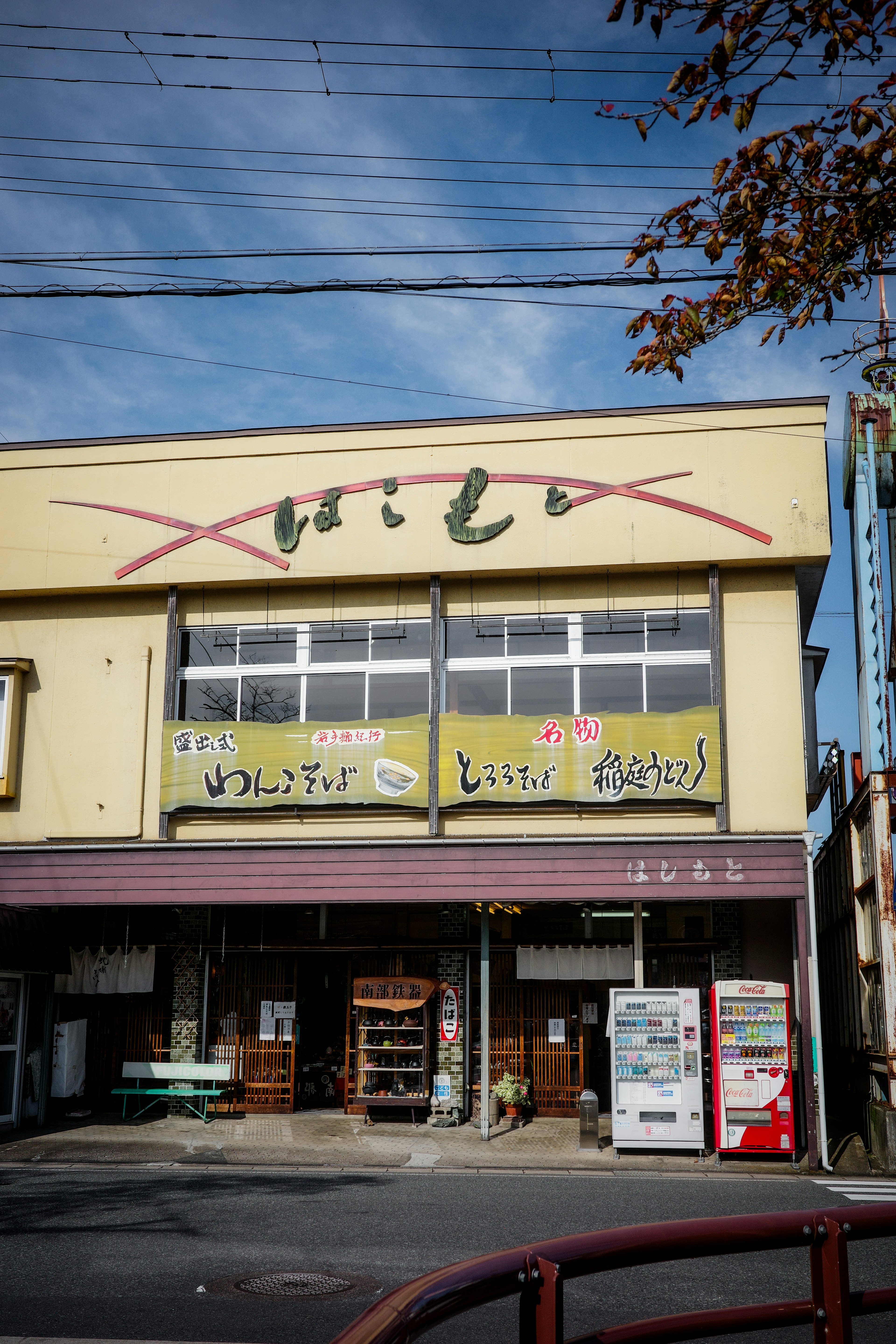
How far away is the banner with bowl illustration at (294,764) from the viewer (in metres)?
17.9

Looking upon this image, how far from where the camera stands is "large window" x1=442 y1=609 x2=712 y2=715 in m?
18.2

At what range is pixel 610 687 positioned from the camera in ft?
60.7

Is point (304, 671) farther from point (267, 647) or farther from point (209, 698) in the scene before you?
point (209, 698)

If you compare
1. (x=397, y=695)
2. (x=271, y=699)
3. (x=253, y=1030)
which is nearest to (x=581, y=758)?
(x=397, y=695)

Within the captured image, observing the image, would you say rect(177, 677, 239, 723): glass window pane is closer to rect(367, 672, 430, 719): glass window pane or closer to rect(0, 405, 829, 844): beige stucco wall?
rect(0, 405, 829, 844): beige stucco wall

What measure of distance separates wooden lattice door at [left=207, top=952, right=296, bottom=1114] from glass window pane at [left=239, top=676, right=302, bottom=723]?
431 centimetres

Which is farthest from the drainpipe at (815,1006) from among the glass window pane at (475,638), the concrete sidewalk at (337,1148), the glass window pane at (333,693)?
the glass window pane at (333,693)

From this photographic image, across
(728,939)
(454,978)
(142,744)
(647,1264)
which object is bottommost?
(647,1264)

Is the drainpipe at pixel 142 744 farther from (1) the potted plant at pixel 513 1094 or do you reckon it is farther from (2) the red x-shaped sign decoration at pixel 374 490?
(1) the potted plant at pixel 513 1094

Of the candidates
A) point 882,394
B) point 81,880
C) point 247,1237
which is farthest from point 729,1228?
point 882,394

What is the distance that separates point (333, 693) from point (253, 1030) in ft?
19.7

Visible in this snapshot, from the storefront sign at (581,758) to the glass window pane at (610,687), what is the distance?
2.28 ft

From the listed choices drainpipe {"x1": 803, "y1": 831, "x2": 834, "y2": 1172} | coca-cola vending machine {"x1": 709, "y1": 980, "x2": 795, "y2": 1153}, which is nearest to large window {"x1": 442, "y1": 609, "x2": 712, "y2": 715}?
drainpipe {"x1": 803, "y1": 831, "x2": 834, "y2": 1172}

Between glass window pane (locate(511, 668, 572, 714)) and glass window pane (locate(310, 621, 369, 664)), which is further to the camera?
glass window pane (locate(310, 621, 369, 664))
